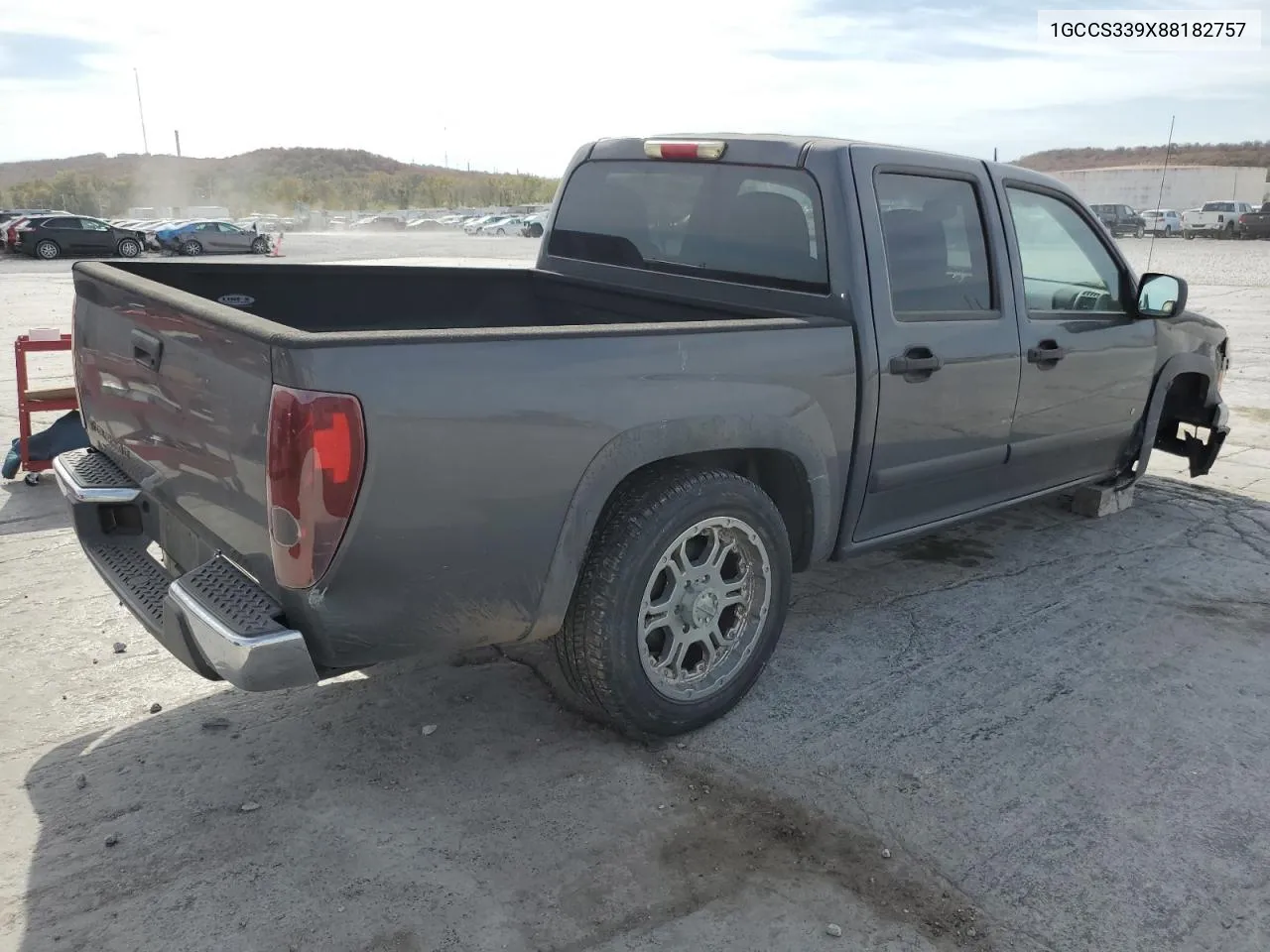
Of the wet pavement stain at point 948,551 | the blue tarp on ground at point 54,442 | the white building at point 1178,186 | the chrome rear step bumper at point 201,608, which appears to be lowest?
the wet pavement stain at point 948,551

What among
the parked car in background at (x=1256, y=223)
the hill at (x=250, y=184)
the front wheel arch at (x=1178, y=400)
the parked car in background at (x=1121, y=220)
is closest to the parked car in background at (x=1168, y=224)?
the parked car in background at (x=1121, y=220)

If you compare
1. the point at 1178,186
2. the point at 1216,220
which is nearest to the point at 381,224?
the point at 1216,220

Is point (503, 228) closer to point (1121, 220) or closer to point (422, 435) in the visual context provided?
point (1121, 220)

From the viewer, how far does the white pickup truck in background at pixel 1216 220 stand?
4331 cm

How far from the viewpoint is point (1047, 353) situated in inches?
169

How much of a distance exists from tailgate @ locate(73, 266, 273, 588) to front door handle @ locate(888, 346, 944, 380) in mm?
2210

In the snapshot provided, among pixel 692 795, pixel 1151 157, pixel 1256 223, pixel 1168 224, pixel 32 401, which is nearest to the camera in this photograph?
pixel 692 795

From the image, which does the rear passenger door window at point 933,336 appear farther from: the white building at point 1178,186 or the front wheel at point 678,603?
the white building at point 1178,186

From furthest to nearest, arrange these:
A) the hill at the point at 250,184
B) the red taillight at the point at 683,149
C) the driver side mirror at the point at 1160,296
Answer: the hill at the point at 250,184 < the driver side mirror at the point at 1160,296 < the red taillight at the point at 683,149

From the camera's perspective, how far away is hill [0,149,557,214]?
3701 inches

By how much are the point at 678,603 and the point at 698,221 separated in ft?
5.43

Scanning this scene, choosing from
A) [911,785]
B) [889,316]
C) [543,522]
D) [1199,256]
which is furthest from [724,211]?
[1199,256]

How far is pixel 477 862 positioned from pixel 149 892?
2.73ft

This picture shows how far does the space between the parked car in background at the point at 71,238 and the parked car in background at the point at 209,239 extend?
3.21 feet
